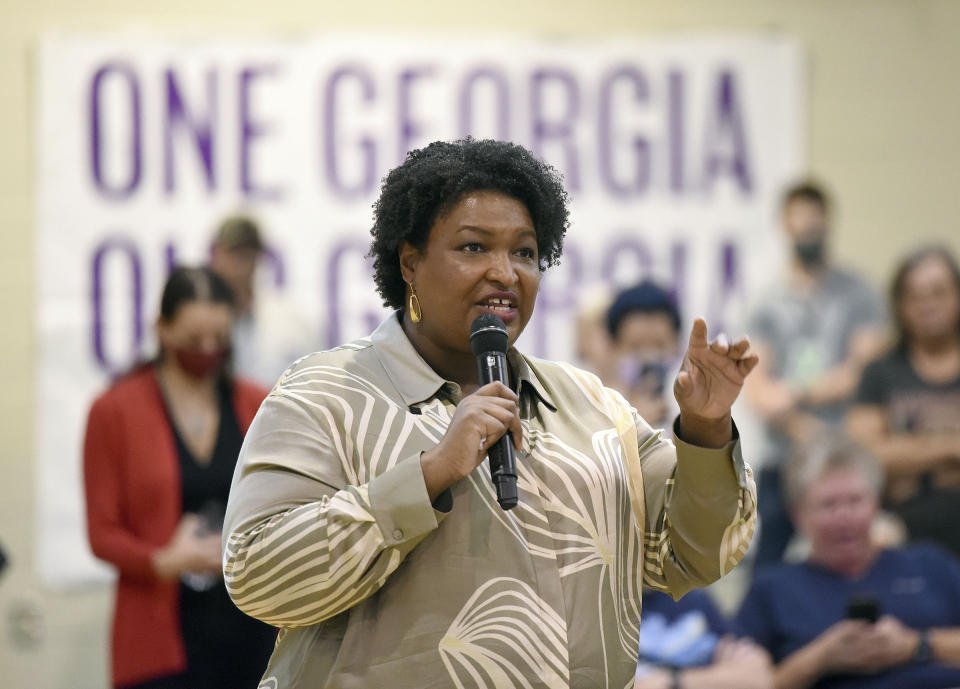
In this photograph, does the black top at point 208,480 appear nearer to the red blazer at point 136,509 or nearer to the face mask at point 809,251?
the red blazer at point 136,509

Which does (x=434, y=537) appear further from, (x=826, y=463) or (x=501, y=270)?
(x=826, y=463)

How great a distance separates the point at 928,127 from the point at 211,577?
13.4ft

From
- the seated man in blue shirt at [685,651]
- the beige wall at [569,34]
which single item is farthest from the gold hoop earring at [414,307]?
the beige wall at [569,34]

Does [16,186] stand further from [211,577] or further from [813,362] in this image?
[813,362]

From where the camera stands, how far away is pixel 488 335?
1.96 m

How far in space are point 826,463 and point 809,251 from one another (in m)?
1.87

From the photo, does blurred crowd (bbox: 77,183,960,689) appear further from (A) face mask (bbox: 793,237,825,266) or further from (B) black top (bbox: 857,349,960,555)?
(A) face mask (bbox: 793,237,825,266)

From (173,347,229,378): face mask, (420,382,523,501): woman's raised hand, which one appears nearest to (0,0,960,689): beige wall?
(173,347,229,378): face mask

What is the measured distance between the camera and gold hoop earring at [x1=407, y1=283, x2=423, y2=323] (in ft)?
6.93

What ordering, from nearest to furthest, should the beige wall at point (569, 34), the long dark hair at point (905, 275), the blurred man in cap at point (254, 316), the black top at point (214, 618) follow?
the black top at point (214, 618) → the long dark hair at point (905, 275) → the blurred man in cap at point (254, 316) → the beige wall at point (569, 34)

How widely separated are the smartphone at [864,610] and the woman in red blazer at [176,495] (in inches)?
67.5

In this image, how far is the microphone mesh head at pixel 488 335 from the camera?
6.41 ft

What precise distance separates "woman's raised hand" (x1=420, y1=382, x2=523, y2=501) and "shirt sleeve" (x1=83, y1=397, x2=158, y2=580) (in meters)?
2.48

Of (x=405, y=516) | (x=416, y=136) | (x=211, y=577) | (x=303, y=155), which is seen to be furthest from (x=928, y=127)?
(x=405, y=516)
